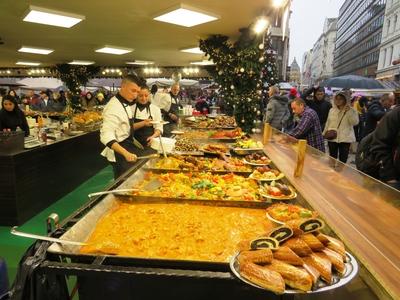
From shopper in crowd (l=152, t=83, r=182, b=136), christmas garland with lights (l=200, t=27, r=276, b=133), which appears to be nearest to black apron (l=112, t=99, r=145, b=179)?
shopper in crowd (l=152, t=83, r=182, b=136)

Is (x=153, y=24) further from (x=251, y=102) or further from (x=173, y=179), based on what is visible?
(x=173, y=179)

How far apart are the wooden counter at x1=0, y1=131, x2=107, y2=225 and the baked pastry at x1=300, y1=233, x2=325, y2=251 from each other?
4.23 metres

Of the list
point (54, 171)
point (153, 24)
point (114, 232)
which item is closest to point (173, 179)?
point (114, 232)

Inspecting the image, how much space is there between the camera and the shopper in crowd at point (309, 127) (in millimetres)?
4887

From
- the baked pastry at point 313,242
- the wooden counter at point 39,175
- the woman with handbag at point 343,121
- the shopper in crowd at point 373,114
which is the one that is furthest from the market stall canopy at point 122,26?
the baked pastry at point 313,242

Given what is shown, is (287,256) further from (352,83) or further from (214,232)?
(352,83)

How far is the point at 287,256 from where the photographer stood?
1.38m

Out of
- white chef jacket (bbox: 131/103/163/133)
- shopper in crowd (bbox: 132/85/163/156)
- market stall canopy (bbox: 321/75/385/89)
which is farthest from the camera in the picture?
market stall canopy (bbox: 321/75/385/89)

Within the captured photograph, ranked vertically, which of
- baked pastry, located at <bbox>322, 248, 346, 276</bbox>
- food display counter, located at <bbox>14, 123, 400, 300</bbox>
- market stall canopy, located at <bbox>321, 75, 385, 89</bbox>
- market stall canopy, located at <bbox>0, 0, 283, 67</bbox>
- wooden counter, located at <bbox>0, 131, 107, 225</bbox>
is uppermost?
market stall canopy, located at <bbox>0, 0, 283, 67</bbox>

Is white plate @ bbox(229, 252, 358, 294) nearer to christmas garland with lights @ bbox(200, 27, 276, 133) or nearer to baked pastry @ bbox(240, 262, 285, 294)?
baked pastry @ bbox(240, 262, 285, 294)

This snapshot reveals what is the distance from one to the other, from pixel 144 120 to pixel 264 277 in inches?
133

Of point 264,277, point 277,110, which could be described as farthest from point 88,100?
point 264,277

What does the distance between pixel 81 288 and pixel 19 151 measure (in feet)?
11.9

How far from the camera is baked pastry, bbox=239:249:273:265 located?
52.7 inches
